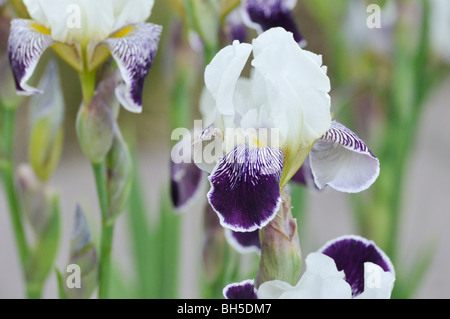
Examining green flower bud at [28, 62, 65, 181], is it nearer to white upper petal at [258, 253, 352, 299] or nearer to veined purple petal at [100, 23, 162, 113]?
veined purple petal at [100, 23, 162, 113]

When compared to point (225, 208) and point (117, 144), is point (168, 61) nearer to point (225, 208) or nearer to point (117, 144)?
point (117, 144)

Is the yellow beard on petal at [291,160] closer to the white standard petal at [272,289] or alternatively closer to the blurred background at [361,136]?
the white standard petal at [272,289]

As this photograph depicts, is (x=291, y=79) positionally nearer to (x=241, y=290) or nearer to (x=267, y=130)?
(x=267, y=130)

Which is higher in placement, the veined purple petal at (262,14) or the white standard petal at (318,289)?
the veined purple petal at (262,14)

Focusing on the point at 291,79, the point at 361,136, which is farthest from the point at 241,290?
the point at 361,136

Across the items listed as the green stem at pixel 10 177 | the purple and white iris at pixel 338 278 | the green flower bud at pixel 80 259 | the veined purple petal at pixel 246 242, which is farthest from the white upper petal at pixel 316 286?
the green stem at pixel 10 177

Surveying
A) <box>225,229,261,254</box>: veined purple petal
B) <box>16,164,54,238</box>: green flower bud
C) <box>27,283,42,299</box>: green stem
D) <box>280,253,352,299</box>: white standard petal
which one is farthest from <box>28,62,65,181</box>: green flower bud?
<box>280,253,352,299</box>: white standard petal
